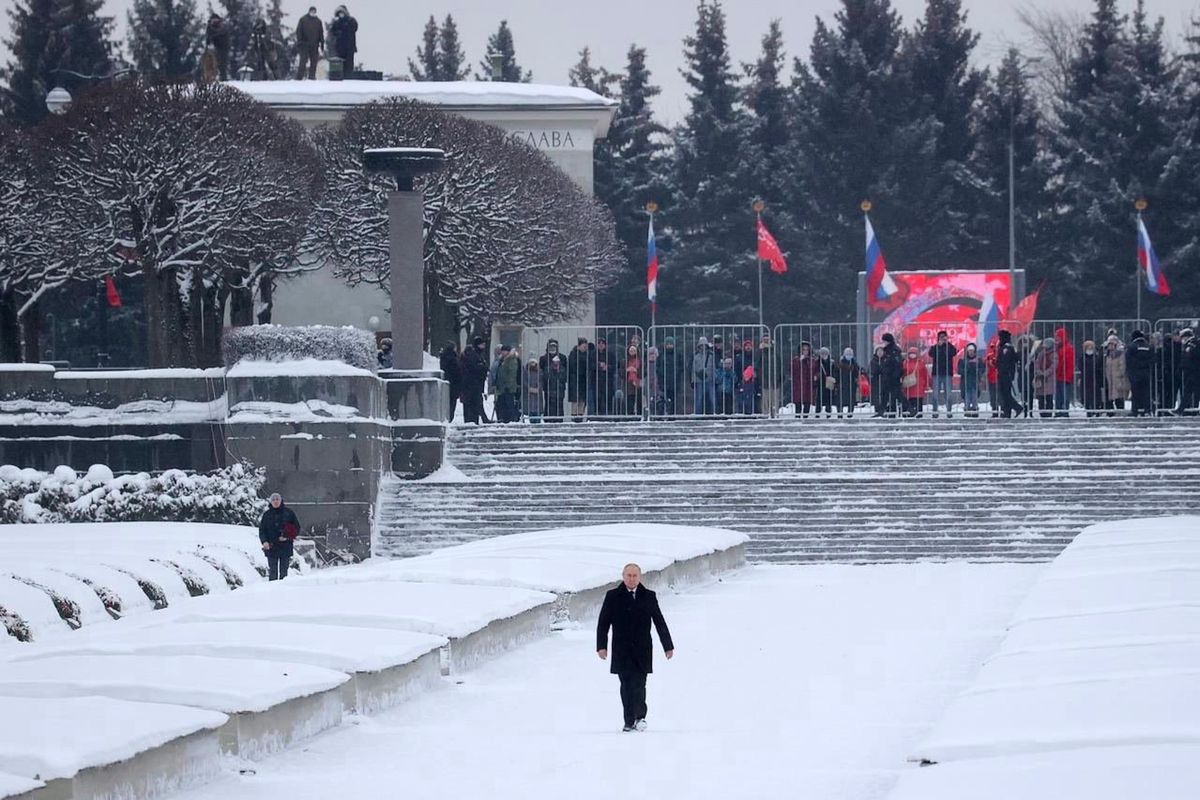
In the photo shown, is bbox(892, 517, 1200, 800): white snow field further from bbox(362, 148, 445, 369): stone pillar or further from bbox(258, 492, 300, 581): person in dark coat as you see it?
bbox(362, 148, 445, 369): stone pillar

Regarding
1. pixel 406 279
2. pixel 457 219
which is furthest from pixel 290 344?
pixel 457 219

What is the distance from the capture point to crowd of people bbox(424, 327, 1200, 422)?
32.4m

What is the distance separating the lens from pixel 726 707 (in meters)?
13.9

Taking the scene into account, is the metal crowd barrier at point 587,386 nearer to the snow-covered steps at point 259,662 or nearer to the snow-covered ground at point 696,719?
the snow-covered steps at point 259,662

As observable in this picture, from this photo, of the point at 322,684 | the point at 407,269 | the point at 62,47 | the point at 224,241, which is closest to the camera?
the point at 322,684

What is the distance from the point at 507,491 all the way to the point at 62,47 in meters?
43.2

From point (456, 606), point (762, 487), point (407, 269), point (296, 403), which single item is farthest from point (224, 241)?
point (456, 606)

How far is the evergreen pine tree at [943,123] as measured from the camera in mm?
61750

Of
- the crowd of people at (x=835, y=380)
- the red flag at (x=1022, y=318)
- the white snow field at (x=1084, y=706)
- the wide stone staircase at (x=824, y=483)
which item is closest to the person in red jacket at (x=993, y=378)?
the crowd of people at (x=835, y=380)

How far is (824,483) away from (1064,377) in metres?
5.47

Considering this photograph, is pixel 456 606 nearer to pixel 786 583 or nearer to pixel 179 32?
pixel 786 583

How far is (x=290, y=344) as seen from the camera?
2927 cm

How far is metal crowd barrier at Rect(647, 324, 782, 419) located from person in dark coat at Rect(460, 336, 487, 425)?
110 inches

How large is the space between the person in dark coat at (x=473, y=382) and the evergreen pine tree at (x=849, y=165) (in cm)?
3002
